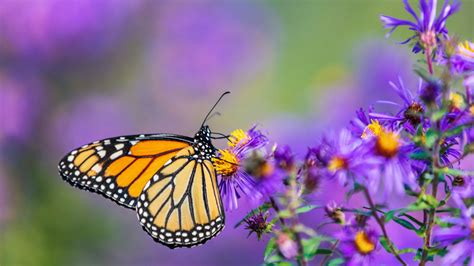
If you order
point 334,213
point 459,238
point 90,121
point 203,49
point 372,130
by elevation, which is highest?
point 203,49

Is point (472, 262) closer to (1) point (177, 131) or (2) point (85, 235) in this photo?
(2) point (85, 235)

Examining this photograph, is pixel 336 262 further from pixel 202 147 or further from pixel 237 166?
pixel 202 147

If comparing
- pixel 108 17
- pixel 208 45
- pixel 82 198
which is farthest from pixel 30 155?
pixel 208 45

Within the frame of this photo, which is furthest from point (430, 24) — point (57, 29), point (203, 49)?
point (203, 49)

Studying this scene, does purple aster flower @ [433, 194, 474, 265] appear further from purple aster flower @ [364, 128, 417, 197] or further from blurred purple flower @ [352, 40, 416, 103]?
blurred purple flower @ [352, 40, 416, 103]

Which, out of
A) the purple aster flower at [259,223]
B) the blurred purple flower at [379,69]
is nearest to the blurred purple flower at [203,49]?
the blurred purple flower at [379,69]

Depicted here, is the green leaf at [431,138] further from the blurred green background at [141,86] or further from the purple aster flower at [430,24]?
the blurred green background at [141,86]
